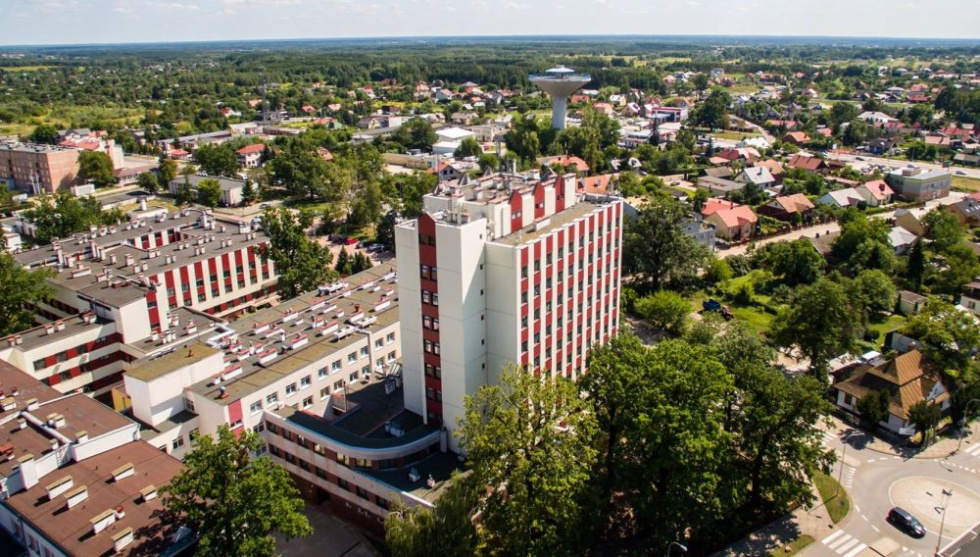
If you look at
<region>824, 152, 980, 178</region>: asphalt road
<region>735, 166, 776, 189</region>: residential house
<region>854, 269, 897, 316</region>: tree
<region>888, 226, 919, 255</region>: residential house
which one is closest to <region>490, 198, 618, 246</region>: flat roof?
<region>854, 269, 897, 316</region>: tree

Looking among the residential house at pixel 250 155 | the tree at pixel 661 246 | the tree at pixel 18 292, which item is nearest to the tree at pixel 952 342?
the tree at pixel 661 246

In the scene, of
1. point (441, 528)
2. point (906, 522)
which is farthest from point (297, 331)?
point (906, 522)

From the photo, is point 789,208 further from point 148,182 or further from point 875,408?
point 148,182

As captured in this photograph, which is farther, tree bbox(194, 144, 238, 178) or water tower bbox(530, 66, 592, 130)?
water tower bbox(530, 66, 592, 130)

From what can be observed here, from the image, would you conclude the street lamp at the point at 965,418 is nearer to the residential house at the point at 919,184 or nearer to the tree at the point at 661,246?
the tree at the point at 661,246

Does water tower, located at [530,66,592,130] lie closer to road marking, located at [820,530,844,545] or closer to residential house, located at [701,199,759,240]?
residential house, located at [701,199,759,240]

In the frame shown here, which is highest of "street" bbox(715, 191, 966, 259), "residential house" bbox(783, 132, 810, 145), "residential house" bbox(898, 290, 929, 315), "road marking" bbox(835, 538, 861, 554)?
"residential house" bbox(783, 132, 810, 145)

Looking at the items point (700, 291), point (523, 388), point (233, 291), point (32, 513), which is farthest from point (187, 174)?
point (523, 388)
